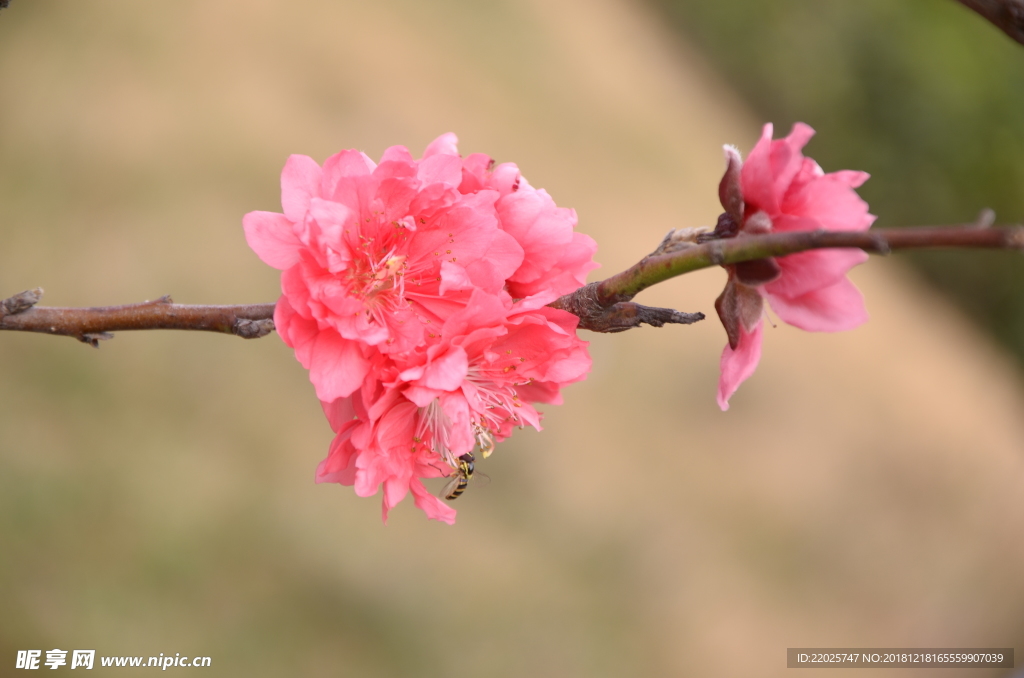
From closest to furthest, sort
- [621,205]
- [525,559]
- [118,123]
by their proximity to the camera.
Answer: [525,559] → [118,123] → [621,205]

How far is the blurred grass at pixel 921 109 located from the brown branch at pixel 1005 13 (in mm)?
3195

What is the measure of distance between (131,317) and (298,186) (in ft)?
0.49

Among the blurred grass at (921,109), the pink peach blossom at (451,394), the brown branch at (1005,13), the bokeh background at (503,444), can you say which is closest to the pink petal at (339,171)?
the pink peach blossom at (451,394)

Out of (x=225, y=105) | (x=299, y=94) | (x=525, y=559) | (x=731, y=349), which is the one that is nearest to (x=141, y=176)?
(x=225, y=105)

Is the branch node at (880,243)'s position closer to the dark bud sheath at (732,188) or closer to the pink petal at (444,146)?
the dark bud sheath at (732,188)

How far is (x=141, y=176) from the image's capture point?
6.28 feet

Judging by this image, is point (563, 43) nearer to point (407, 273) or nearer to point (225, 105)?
point (225, 105)

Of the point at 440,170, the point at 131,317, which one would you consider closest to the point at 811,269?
the point at 440,170

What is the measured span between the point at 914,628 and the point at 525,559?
136 cm

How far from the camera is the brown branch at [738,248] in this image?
33 centimetres

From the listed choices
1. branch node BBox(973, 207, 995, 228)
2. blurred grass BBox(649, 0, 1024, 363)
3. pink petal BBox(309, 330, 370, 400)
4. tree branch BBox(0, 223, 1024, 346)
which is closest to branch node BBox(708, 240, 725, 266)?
tree branch BBox(0, 223, 1024, 346)

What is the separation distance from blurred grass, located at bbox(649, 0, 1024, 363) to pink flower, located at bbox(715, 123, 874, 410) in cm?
315

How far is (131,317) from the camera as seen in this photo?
527 mm

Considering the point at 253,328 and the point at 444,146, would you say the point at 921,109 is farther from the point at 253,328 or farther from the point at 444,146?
the point at 253,328
